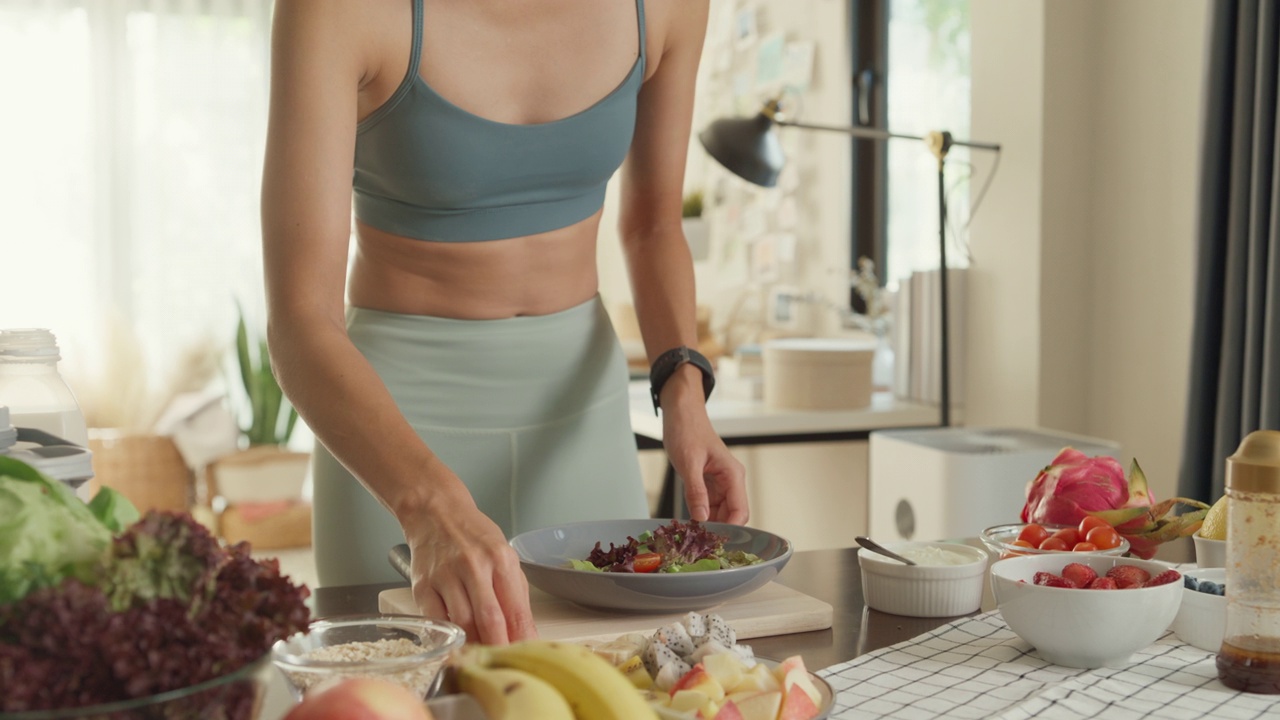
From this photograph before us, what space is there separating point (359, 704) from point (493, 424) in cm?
95

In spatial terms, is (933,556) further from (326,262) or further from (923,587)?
(326,262)

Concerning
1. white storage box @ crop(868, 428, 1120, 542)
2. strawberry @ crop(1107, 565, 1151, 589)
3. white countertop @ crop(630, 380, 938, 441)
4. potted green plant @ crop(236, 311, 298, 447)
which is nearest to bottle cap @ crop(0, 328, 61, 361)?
strawberry @ crop(1107, 565, 1151, 589)

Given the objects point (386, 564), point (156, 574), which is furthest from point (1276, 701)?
point (386, 564)

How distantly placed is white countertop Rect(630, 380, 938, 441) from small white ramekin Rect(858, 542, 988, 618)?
1.64m

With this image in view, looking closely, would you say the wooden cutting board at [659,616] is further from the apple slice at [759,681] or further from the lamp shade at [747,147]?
the lamp shade at [747,147]

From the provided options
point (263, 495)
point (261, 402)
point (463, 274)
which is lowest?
point (263, 495)

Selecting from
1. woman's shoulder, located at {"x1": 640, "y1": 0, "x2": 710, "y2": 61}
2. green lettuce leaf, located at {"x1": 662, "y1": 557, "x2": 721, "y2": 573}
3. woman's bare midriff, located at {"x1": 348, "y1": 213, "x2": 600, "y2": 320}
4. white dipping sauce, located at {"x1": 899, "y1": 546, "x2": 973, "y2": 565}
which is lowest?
white dipping sauce, located at {"x1": 899, "y1": 546, "x2": 973, "y2": 565}

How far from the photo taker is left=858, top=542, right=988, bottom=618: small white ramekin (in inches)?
43.0

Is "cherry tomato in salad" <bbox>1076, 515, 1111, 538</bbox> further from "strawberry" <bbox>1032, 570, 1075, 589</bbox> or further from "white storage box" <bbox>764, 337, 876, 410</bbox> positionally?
"white storage box" <bbox>764, 337, 876, 410</bbox>

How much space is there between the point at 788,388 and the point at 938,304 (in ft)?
1.37

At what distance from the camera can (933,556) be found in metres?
1.13

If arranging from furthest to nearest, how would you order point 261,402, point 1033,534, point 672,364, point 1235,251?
point 261,402 → point 1235,251 → point 672,364 → point 1033,534

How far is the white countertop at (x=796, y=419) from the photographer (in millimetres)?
2820


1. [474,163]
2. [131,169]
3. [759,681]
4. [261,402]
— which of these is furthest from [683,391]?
[131,169]
